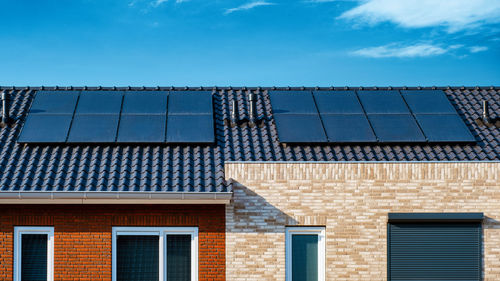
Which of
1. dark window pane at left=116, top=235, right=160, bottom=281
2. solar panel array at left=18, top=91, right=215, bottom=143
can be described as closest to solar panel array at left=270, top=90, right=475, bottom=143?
solar panel array at left=18, top=91, right=215, bottom=143

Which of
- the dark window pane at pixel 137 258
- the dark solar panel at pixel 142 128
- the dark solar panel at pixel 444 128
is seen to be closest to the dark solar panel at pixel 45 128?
the dark solar panel at pixel 142 128

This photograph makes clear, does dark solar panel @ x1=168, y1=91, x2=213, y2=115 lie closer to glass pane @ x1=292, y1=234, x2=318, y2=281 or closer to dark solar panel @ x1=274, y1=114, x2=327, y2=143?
dark solar panel @ x1=274, y1=114, x2=327, y2=143

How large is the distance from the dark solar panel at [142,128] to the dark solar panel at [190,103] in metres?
0.54

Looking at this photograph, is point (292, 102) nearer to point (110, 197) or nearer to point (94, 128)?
point (94, 128)

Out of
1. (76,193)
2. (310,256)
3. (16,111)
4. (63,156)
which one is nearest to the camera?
(76,193)

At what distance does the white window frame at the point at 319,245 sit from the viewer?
1045 cm

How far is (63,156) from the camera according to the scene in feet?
38.1

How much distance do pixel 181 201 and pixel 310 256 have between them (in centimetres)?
280

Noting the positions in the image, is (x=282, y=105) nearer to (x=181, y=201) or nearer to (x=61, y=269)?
(x=181, y=201)

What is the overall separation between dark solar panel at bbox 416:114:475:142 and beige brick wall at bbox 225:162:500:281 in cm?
186

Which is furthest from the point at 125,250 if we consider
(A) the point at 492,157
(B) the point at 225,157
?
(A) the point at 492,157

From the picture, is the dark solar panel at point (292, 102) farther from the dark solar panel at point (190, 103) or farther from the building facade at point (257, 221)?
the building facade at point (257, 221)

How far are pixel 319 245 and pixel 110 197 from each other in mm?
4178

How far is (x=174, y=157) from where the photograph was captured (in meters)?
11.6
